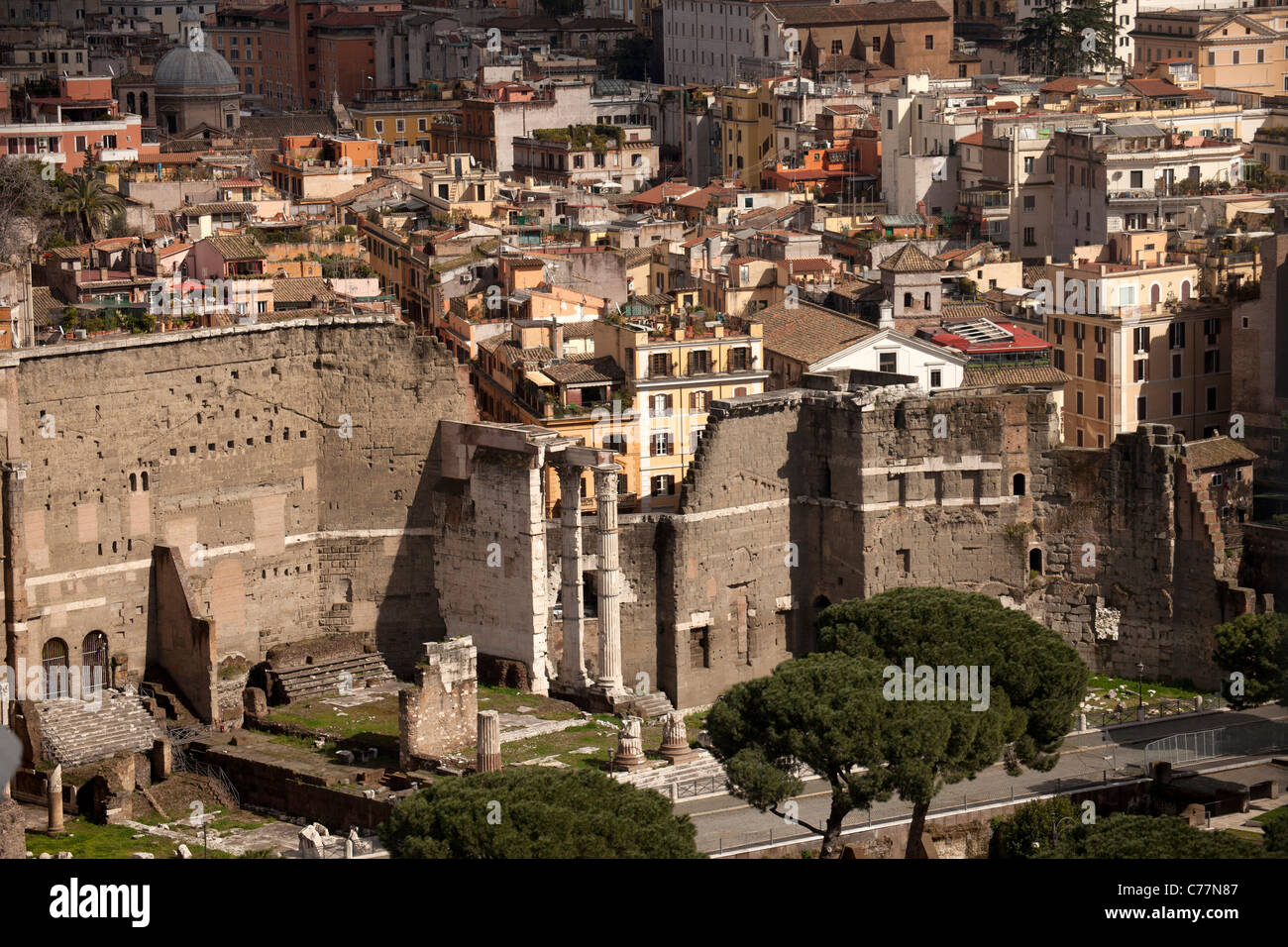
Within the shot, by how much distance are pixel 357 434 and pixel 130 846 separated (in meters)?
16.9

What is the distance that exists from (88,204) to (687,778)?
175 ft

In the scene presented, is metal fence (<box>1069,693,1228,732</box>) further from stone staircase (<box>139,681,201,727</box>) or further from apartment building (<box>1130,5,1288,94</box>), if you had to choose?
apartment building (<box>1130,5,1288,94</box>)

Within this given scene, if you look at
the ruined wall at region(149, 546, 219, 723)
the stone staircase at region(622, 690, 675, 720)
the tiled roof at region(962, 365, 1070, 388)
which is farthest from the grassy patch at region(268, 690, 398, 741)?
the tiled roof at region(962, 365, 1070, 388)

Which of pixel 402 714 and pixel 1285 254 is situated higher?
pixel 1285 254

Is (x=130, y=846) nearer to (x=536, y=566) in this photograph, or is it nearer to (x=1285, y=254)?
(x=536, y=566)

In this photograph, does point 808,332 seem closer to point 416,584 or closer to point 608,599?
point 416,584

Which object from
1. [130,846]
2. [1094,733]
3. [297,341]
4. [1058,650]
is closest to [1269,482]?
[1094,733]

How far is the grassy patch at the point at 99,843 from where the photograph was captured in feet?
209

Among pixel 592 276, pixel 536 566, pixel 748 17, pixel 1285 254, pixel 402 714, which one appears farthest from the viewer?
pixel 748 17

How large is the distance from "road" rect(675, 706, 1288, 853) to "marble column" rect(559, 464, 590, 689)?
9997 mm

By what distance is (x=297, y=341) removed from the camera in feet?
254

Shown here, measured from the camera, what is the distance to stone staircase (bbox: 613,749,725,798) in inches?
2640

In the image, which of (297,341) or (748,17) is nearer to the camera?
(297,341)
